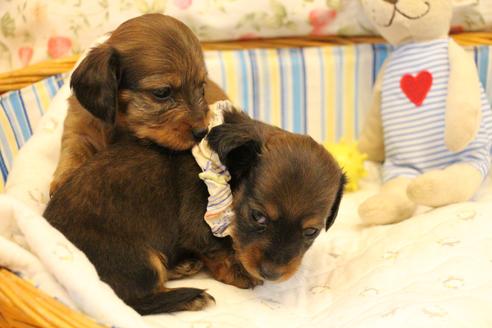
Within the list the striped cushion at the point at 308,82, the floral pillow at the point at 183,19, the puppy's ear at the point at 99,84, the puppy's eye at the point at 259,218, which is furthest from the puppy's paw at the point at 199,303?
the floral pillow at the point at 183,19

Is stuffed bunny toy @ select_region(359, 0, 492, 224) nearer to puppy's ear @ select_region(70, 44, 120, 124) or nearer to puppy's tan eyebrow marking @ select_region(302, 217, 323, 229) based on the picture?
puppy's tan eyebrow marking @ select_region(302, 217, 323, 229)

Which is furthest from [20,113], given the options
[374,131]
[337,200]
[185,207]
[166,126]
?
[374,131]

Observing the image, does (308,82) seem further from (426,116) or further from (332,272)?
(332,272)

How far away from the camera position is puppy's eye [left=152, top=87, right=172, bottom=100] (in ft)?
6.46

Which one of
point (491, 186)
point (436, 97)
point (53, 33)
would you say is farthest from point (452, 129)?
point (53, 33)

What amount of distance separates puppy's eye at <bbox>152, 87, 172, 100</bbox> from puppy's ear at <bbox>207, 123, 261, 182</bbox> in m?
0.25

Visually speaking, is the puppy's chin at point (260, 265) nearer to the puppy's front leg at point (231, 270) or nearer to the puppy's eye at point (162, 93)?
the puppy's front leg at point (231, 270)

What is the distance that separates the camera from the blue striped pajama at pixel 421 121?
8.50ft

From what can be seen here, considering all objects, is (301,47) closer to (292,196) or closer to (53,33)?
(53,33)

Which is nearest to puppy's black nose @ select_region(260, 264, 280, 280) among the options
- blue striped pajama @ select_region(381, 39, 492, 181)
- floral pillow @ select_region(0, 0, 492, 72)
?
blue striped pajama @ select_region(381, 39, 492, 181)

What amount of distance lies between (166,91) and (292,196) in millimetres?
571

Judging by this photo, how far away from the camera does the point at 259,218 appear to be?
179cm

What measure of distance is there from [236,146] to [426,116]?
1186 mm

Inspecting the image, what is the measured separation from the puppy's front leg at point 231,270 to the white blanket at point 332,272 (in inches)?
1.5
